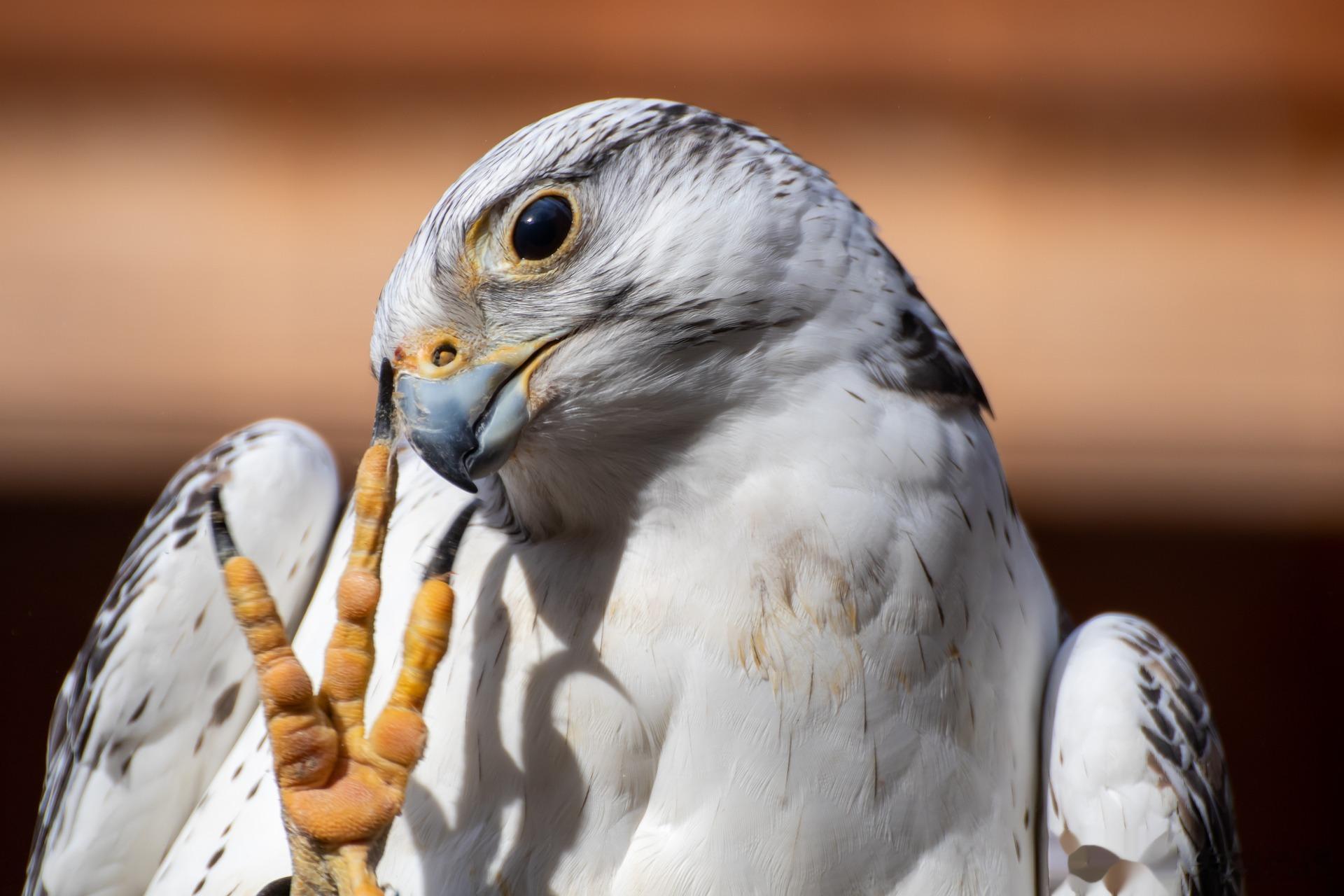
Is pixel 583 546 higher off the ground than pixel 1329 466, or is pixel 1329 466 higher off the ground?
pixel 583 546

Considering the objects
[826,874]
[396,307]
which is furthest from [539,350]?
[826,874]

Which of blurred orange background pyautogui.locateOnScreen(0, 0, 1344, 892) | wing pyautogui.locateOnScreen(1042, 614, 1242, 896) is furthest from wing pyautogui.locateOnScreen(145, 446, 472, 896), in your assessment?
blurred orange background pyautogui.locateOnScreen(0, 0, 1344, 892)

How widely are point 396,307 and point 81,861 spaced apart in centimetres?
101

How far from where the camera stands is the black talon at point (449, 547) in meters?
1.22

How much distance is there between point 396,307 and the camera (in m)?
1.17

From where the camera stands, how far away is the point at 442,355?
1156 millimetres

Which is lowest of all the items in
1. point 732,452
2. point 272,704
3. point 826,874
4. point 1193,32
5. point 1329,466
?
point 1329,466

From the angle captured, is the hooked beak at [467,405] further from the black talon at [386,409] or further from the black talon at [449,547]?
the black talon at [449,547]

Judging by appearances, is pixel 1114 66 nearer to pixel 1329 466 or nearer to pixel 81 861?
pixel 1329 466

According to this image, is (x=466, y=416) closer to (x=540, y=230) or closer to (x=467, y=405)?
(x=467, y=405)

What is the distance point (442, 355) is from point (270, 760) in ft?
2.13

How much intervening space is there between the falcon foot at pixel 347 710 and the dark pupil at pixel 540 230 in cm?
25

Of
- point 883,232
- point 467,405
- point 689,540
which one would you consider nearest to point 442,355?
point 467,405

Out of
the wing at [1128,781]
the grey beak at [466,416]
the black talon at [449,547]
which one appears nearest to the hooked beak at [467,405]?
the grey beak at [466,416]
